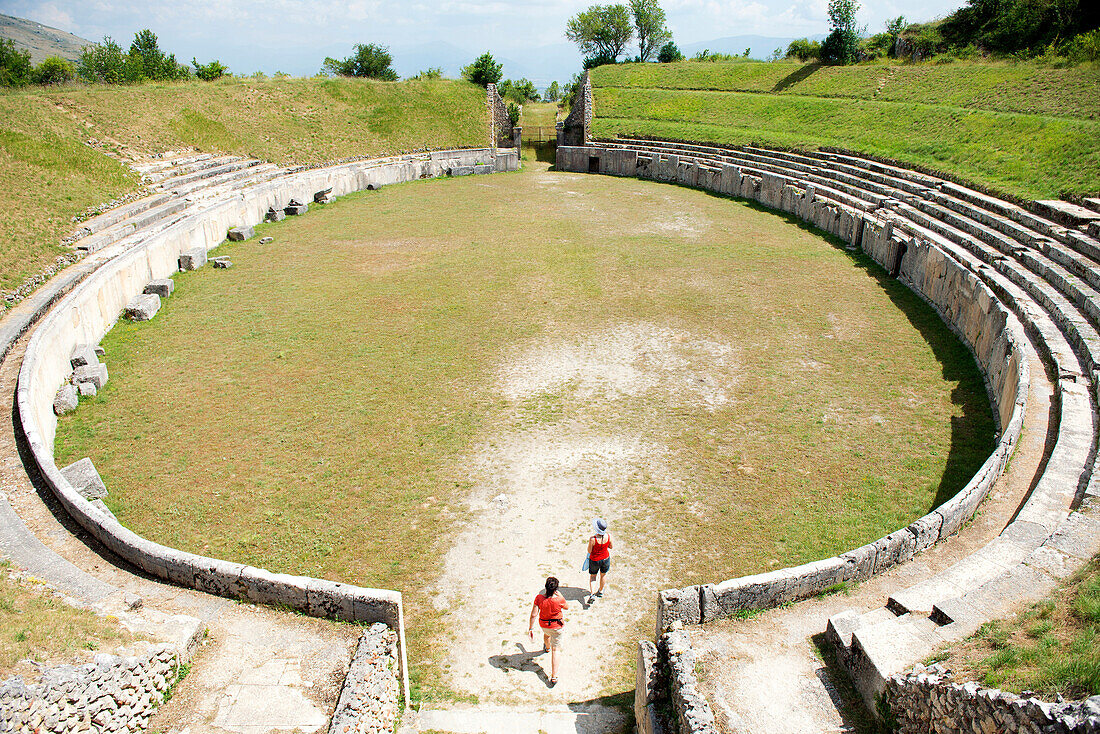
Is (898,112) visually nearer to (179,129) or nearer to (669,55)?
(669,55)

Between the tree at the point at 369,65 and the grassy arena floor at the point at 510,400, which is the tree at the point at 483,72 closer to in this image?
the tree at the point at 369,65

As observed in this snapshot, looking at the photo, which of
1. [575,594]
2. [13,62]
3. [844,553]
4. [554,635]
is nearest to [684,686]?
[554,635]

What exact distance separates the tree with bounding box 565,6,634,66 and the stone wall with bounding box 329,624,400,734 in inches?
2567

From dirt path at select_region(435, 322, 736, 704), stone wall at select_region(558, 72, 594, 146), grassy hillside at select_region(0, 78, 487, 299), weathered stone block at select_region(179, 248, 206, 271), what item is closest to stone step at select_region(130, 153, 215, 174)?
grassy hillside at select_region(0, 78, 487, 299)

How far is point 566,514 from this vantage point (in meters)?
10.8

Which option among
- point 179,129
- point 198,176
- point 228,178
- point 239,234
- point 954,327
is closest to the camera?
point 954,327

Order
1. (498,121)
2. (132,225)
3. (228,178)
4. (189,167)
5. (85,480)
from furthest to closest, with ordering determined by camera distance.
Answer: (498,121) → (228,178) → (189,167) → (132,225) → (85,480)

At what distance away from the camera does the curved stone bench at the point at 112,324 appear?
25.1ft

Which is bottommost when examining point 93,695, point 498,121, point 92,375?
point 92,375

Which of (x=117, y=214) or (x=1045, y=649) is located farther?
(x=117, y=214)

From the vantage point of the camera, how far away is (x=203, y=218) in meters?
24.0

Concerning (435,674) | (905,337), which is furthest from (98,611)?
(905,337)

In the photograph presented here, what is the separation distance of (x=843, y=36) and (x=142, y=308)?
4588 centimetres

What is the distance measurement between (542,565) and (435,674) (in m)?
2.27
